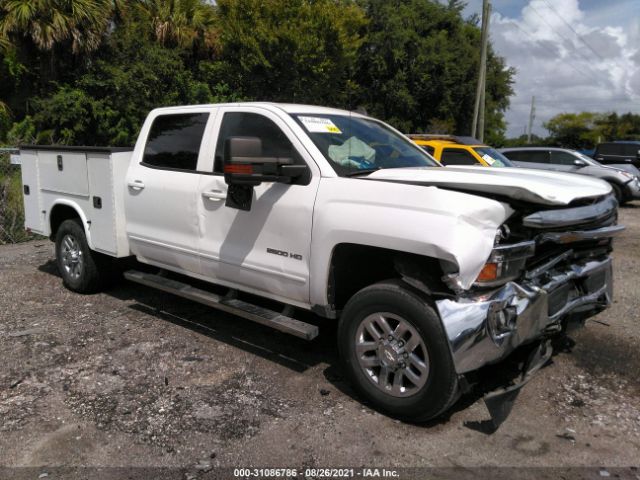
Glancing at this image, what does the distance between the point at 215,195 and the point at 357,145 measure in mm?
1165

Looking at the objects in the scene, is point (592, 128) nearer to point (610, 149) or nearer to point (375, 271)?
point (610, 149)

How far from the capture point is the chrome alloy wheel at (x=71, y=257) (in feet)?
19.9

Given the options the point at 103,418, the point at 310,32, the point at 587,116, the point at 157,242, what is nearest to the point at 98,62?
the point at 310,32

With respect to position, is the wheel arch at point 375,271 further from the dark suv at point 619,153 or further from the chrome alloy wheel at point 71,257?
the dark suv at point 619,153

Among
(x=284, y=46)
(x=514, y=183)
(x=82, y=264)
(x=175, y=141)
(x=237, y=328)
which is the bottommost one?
(x=237, y=328)

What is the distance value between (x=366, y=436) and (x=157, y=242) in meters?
2.66

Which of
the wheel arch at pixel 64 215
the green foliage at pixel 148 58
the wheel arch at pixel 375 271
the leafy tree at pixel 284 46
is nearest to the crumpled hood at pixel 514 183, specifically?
the wheel arch at pixel 375 271

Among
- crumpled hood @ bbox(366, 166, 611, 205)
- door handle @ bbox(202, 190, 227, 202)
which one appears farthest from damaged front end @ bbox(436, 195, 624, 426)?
door handle @ bbox(202, 190, 227, 202)

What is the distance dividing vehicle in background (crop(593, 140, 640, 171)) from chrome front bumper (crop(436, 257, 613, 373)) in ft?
55.4

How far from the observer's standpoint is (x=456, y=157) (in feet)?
34.7

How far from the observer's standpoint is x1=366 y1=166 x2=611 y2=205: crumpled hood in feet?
10.7

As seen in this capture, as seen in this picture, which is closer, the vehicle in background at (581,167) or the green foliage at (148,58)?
the vehicle in background at (581,167)

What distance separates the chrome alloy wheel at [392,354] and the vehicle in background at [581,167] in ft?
37.8

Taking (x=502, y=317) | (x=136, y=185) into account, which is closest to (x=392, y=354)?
(x=502, y=317)
